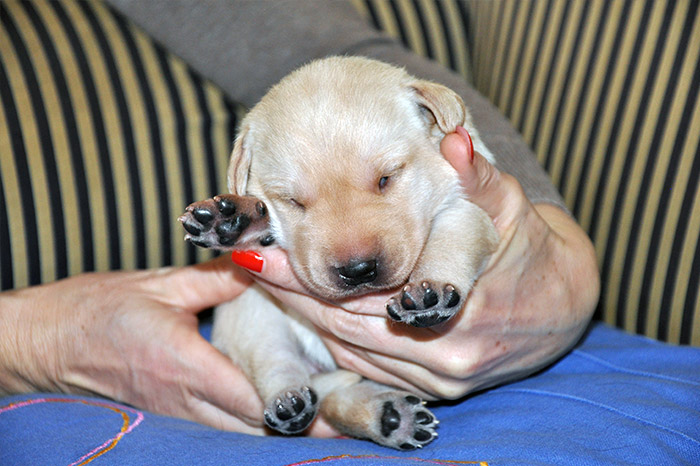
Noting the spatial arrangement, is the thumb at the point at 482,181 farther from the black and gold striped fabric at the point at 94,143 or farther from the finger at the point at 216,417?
the black and gold striped fabric at the point at 94,143

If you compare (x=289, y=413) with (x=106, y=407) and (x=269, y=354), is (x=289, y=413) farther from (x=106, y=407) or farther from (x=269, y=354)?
(x=106, y=407)

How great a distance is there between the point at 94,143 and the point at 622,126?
7.24ft

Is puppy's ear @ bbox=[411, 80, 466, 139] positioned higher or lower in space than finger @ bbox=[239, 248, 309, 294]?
higher

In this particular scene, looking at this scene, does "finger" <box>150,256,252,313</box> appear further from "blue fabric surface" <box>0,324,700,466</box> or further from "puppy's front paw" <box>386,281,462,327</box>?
"puppy's front paw" <box>386,281,462,327</box>

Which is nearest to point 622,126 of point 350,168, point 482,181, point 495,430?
point 482,181

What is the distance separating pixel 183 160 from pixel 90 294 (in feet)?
2.50

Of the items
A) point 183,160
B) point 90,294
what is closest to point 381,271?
point 90,294

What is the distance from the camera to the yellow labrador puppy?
1.88m

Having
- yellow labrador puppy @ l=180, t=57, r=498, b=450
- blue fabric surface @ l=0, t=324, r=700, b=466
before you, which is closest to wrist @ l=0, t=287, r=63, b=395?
blue fabric surface @ l=0, t=324, r=700, b=466

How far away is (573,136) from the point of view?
2.82m

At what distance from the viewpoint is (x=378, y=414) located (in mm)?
1978

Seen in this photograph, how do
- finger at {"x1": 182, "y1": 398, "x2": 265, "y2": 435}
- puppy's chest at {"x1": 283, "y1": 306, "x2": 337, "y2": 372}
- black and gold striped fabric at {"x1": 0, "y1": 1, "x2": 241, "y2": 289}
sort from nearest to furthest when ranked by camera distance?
finger at {"x1": 182, "y1": 398, "x2": 265, "y2": 435} < puppy's chest at {"x1": 283, "y1": 306, "x2": 337, "y2": 372} < black and gold striped fabric at {"x1": 0, "y1": 1, "x2": 241, "y2": 289}

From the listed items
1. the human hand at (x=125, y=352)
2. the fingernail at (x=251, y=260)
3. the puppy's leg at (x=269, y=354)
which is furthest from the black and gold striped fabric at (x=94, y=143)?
the fingernail at (x=251, y=260)

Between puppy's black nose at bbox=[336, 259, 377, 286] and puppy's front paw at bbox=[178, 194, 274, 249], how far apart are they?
38cm
